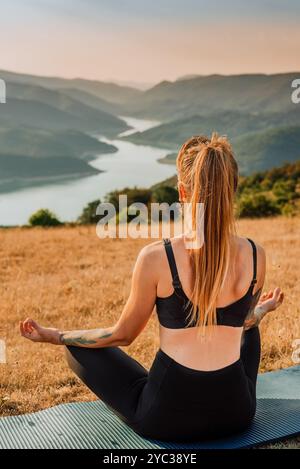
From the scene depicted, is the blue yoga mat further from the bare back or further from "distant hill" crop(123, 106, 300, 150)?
"distant hill" crop(123, 106, 300, 150)

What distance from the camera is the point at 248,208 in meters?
19.8

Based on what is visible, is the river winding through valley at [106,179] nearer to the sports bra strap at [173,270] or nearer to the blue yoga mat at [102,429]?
the blue yoga mat at [102,429]

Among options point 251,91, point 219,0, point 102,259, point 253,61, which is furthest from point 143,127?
point 102,259

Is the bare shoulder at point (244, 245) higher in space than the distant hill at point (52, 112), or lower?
lower

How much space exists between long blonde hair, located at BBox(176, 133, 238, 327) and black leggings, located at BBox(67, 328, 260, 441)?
26cm

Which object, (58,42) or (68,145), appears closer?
(68,145)

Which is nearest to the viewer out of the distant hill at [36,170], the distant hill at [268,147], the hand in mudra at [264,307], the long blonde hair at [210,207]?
the long blonde hair at [210,207]

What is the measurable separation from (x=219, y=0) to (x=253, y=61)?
59663mm

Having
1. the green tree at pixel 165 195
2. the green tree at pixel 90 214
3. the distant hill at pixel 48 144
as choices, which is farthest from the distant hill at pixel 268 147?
the green tree at pixel 90 214

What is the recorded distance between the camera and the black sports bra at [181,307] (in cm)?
217

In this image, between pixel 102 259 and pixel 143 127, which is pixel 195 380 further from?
pixel 143 127

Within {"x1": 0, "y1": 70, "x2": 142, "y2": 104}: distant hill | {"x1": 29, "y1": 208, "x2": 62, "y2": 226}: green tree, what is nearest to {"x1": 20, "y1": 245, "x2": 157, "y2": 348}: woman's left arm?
{"x1": 29, "y1": 208, "x2": 62, "y2": 226}: green tree

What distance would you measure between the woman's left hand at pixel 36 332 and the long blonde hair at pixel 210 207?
0.65m
